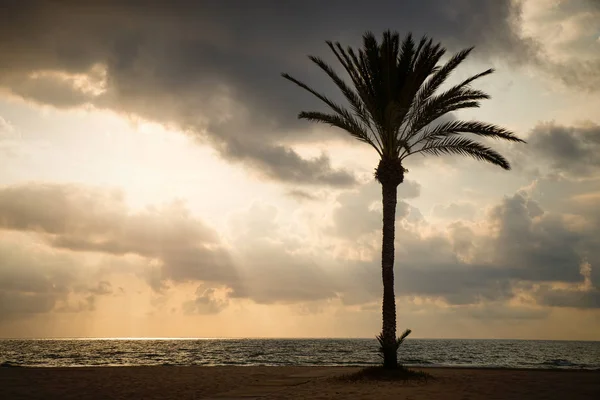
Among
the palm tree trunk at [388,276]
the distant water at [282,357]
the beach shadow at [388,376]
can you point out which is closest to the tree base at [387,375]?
the beach shadow at [388,376]

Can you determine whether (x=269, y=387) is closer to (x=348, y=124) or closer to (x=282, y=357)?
(x=348, y=124)

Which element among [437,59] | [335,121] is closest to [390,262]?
[335,121]

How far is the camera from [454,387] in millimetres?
18562

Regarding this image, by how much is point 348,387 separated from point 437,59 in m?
14.9

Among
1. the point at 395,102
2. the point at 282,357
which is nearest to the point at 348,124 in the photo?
the point at 395,102

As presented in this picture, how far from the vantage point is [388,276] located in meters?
22.3

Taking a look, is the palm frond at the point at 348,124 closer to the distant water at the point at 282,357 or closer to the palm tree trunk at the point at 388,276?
the palm tree trunk at the point at 388,276

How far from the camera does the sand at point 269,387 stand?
1692 centimetres

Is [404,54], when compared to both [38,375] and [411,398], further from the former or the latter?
[38,375]

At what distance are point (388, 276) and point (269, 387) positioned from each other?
7.03m

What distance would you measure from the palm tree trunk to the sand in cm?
225

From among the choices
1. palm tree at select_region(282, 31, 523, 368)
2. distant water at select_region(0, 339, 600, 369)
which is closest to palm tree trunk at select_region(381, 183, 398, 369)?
palm tree at select_region(282, 31, 523, 368)

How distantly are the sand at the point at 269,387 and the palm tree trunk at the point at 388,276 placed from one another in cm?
225

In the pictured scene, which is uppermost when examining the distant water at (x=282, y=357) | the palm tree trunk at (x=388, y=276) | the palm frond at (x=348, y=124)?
the palm frond at (x=348, y=124)
